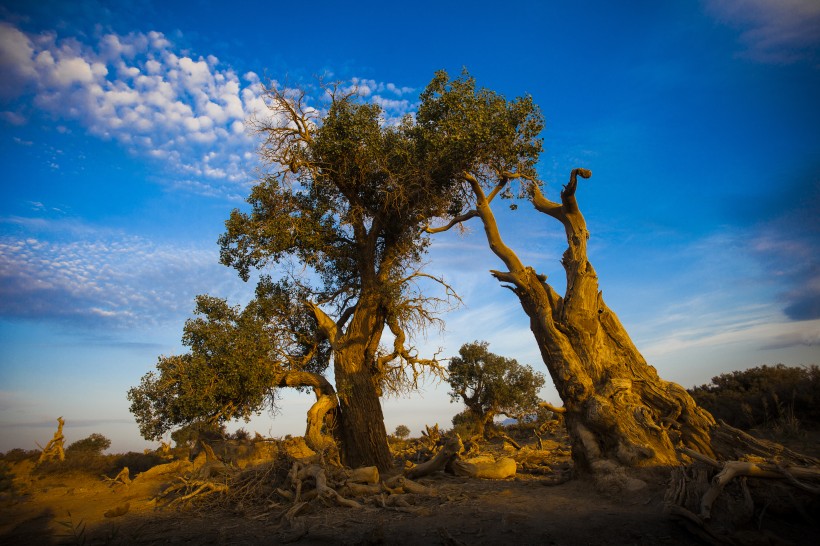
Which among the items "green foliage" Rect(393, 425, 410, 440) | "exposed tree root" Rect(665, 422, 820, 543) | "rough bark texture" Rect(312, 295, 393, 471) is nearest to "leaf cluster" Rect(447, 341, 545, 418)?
"green foliage" Rect(393, 425, 410, 440)

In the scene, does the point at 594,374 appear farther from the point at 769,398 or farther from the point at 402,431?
the point at 402,431

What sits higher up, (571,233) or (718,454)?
(571,233)

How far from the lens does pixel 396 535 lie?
584cm

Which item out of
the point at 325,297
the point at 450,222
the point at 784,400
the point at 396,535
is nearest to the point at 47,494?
the point at 325,297

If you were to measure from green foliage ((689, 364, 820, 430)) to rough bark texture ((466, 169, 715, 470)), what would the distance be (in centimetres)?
609

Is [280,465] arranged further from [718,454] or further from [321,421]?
[718,454]

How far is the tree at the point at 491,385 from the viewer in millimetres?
23141

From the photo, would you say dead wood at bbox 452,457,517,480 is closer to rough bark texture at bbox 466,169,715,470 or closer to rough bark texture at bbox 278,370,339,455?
rough bark texture at bbox 466,169,715,470

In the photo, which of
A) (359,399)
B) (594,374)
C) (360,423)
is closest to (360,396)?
(359,399)

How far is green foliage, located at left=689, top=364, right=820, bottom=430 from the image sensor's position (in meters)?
13.2

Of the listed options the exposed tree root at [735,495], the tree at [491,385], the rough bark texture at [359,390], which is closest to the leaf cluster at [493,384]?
the tree at [491,385]

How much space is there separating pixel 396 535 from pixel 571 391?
5439mm

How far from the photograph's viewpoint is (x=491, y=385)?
23172 millimetres

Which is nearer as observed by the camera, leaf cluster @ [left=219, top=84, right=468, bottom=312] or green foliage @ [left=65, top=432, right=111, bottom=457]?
leaf cluster @ [left=219, top=84, right=468, bottom=312]
